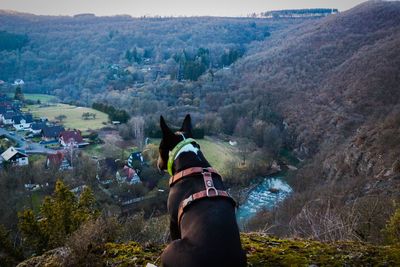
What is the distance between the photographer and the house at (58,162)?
104ft

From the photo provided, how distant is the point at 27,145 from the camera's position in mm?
40562

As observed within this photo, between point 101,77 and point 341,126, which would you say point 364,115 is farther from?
point 101,77

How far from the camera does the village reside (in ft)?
97.1

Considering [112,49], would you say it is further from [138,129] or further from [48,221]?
[48,221]

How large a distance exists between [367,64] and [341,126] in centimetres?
1625

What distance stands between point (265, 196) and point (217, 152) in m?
10.4

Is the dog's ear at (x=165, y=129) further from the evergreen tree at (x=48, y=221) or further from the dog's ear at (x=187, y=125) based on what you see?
the evergreen tree at (x=48, y=221)

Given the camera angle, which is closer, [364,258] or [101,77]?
[364,258]

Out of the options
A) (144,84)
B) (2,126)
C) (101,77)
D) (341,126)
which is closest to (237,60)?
(144,84)

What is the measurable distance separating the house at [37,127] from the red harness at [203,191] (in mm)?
44537

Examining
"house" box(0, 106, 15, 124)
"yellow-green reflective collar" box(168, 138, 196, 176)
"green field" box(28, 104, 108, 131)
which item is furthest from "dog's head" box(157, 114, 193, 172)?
"house" box(0, 106, 15, 124)

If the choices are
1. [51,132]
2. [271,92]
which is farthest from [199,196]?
[271,92]

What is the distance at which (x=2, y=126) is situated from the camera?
160 ft

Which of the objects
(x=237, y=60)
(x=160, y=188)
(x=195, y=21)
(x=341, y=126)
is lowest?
(x=160, y=188)
